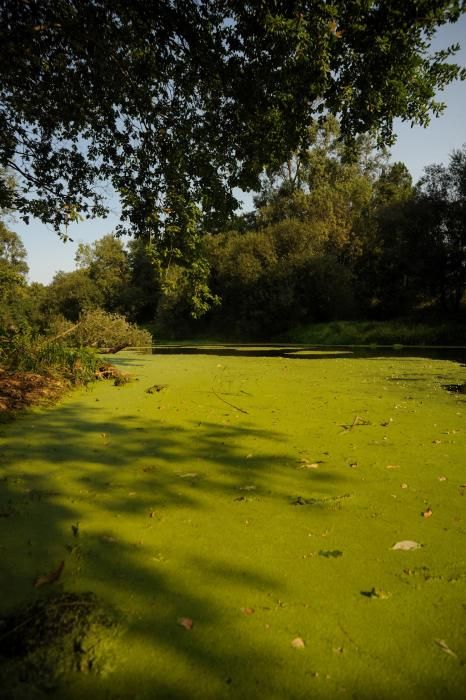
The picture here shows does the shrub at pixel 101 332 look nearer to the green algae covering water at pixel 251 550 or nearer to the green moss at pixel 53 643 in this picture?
the green algae covering water at pixel 251 550

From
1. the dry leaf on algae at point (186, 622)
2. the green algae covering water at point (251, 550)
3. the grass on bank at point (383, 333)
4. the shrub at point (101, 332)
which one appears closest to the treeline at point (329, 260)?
the grass on bank at point (383, 333)

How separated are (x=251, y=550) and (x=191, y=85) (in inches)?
209

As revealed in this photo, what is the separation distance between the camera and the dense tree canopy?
155 inches

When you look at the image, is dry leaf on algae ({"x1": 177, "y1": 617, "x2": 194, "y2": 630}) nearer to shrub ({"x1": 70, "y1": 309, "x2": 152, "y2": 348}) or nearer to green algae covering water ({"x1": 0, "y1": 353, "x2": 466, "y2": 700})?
green algae covering water ({"x1": 0, "y1": 353, "x2": 466, "y2": 700})

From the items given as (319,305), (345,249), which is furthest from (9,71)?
(345,249)

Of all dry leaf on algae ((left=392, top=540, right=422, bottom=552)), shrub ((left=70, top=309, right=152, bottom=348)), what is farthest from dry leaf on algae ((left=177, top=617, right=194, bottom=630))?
shrub ((left=70, top=309, right=152, bottom=348))

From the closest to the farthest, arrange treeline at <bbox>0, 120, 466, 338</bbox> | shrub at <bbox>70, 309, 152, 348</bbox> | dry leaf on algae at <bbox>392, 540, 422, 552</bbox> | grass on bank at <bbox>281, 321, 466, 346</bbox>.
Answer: dry leaf on algae at <bbox>392, 540, 422, 552</bbox>, shrub at <bbox>70, 309, 152, 348</bbox>, grass on bank at <bbox>281, 321, 466, 346</bbox>, treeline at <bbox>0, 120, 466, 338</bbox>

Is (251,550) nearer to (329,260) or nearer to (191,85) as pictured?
(191,85)

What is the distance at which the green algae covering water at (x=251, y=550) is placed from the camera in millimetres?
1157

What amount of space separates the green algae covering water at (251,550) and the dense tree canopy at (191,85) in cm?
320

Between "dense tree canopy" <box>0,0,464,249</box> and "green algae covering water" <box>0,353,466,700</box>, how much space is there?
320 cm

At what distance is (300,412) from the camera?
4.56 metres

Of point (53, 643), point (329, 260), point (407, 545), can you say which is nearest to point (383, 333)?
point (329, 260)

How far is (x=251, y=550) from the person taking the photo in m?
1.78
